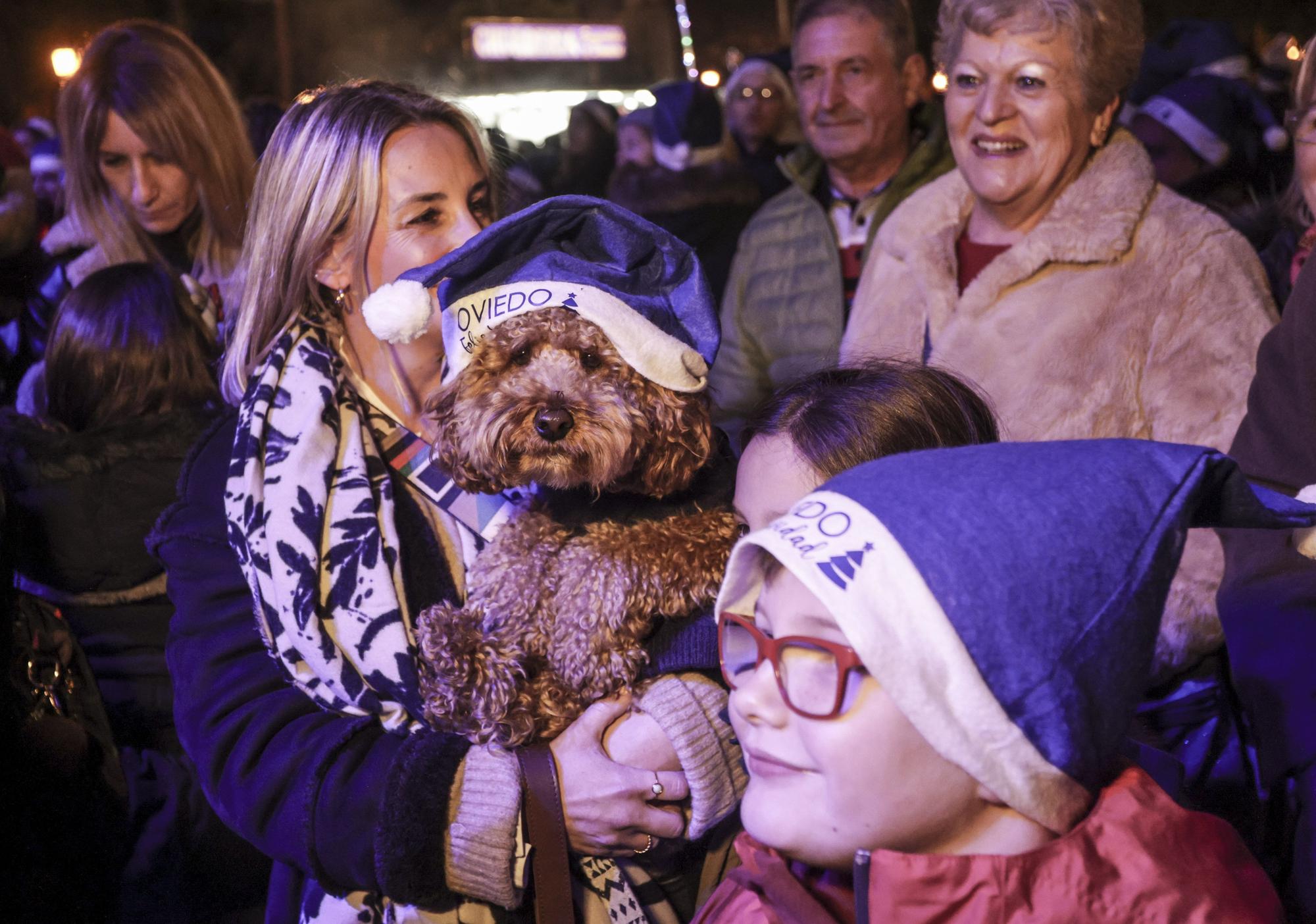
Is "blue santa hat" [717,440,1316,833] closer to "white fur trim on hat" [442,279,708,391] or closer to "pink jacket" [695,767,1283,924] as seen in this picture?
"pink jacket" [695,767,1283,924]

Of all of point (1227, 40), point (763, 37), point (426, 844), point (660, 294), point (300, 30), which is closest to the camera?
point (426, 844)

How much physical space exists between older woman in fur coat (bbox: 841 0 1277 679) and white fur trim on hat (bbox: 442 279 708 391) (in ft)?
3.12

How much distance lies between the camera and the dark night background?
9.41 m

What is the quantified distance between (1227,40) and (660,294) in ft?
15.8

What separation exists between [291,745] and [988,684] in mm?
1129

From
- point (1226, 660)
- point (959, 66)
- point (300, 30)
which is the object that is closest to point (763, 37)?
point (300, 30)

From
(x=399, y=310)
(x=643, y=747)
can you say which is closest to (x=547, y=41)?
(x=399, y=310)

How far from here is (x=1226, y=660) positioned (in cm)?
215

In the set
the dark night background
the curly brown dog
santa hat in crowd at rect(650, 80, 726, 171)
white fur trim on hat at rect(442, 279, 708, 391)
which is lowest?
the curly brown dog

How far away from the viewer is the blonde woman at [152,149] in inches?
134

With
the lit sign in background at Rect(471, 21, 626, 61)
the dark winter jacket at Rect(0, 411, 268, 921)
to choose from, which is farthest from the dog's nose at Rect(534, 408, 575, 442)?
the lit sign in background at Rect(471, 21, 626, 61)

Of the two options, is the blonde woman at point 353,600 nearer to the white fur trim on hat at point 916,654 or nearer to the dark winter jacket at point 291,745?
the dark winter jacket at point 291,745

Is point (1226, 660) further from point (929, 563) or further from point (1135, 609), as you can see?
point (929, 563)

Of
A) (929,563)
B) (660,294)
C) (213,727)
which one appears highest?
(660,294)
